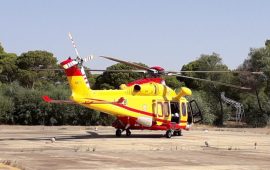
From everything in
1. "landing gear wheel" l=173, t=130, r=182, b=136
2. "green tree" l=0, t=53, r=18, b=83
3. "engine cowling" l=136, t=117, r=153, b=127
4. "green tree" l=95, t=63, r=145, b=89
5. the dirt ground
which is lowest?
the dirt ground

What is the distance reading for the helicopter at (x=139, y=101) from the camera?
29938mm

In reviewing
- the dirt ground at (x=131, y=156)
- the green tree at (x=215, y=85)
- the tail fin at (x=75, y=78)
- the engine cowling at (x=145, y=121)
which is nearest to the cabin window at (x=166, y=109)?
the engine cowling at (x=145, y=121)

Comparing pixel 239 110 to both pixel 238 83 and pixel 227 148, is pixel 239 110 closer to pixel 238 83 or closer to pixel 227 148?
pixel 238 83

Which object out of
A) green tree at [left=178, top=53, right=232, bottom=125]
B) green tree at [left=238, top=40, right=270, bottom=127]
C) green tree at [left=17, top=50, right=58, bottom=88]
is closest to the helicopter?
green tree at [left=238, top=40, right=270, bottom=127]

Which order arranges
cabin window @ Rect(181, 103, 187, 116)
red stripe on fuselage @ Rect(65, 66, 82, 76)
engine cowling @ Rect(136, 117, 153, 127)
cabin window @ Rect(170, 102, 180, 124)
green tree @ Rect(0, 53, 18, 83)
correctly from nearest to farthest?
red stripe on fuselage @ Rect(65, 66, 82, 76)
engine cowling @ Rect(136, 117, 153, 127)
cabin window @ Rect(170, 102, 180, 124)
cabin window @ Rect(181, 103, 187, 116)
green tree @ Rect(0, 53, 18, 83)

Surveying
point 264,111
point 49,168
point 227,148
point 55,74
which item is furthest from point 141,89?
point 55,74

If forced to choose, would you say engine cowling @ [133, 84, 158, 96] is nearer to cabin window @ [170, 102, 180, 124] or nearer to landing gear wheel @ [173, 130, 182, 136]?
cabin window @ [170, 102, 180, 124]

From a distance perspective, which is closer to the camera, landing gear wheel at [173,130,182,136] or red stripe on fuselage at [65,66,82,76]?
red stripe on fuselage at [65,66,82,76]

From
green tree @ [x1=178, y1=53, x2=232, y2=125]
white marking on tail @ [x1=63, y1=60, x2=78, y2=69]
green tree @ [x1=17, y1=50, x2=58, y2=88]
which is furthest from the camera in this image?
green tree @ [x1=17, y1=50, x2=58, y2=88]

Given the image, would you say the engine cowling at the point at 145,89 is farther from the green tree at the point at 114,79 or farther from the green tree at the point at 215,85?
the green tree at the point at 114,79

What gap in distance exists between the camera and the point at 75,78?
29906 mm

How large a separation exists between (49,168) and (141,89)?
16.9m

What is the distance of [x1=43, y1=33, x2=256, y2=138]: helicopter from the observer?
98.2 feet

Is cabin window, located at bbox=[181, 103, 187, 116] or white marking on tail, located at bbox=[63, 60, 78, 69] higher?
white marking on tail, located at bbox=[63, 60, 78, 69]
